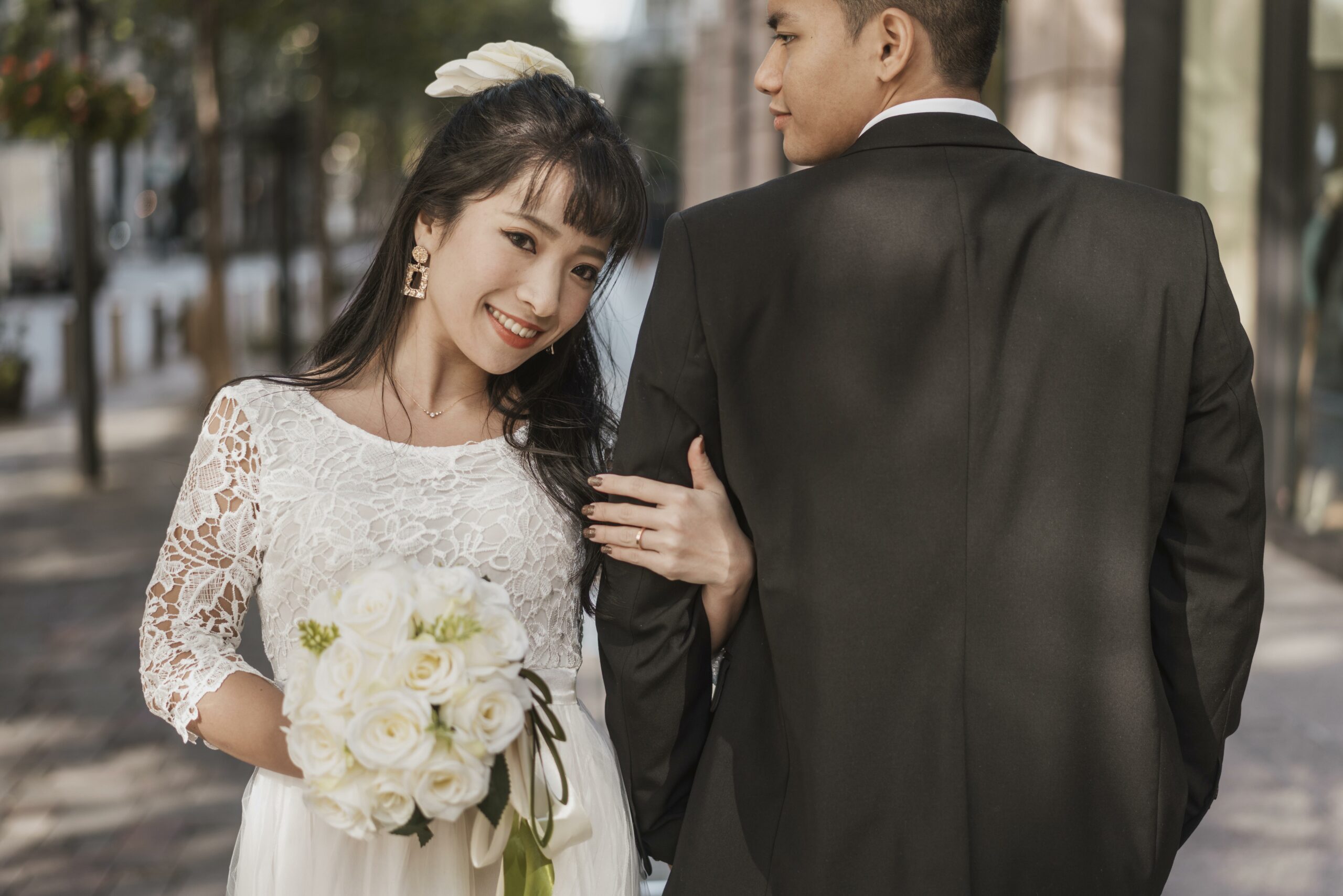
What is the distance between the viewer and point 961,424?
6.23ft

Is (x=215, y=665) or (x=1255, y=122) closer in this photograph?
(x=215, y=665)

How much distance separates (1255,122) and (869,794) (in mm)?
7300

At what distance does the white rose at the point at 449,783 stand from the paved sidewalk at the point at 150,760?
140cm

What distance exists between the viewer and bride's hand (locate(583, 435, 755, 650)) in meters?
2.02

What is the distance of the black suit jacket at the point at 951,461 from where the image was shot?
1.91 meters

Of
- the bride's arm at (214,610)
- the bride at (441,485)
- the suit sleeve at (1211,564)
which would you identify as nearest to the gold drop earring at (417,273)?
the bride at (441,485)

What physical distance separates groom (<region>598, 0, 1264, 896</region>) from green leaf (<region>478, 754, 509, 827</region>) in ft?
1.44

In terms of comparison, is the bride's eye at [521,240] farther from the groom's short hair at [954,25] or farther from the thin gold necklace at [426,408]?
the groom's short hair at [954,25]

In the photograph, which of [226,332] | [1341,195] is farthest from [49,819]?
[226,332]

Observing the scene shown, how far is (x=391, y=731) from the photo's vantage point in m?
1.69

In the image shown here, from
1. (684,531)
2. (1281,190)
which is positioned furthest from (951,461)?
A: (1281,190)

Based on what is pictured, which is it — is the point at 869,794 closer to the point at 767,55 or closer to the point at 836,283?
the point at 836,283

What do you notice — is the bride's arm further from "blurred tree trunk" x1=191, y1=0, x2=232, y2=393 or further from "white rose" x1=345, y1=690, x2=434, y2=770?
"blurred tree trunk" x1=191, y1=0, x2=232, y2=393

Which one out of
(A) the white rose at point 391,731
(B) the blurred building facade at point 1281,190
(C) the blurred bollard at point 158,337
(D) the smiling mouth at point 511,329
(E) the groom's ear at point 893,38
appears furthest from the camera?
(C) the blurred bollard at point 158,337
